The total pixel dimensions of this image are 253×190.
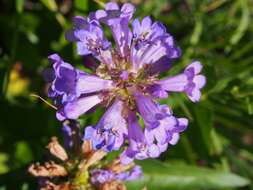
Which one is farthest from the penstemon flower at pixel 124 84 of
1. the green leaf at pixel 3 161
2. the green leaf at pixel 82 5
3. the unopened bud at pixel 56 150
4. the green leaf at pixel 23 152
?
the green leaf at pixel 3 161

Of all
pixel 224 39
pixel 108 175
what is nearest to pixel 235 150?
pixel 224 39

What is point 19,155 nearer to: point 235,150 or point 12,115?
point 12,115

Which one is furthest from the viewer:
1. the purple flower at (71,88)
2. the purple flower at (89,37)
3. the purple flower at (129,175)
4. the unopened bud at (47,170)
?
the purple flower at (129,175)

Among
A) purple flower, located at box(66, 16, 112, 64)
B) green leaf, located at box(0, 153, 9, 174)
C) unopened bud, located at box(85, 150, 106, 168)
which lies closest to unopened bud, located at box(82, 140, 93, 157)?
unopened bud, located at box(85, 150, 106, 168)

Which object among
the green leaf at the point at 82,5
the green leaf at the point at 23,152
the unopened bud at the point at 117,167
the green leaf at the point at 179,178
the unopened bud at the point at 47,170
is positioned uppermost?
the green leaf at the point at 82,5

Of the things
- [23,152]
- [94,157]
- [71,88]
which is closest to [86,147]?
[94,157]

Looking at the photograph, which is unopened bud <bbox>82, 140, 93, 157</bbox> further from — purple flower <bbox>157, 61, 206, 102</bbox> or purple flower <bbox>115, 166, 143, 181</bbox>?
purple flower <bbox>157, 61, 206, 102</bbox>

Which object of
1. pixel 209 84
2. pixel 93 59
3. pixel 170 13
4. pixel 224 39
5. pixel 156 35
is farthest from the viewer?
pixel 170 13

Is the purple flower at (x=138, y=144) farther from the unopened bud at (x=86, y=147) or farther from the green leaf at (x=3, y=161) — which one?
the green leaf at (x=3, y=161)
